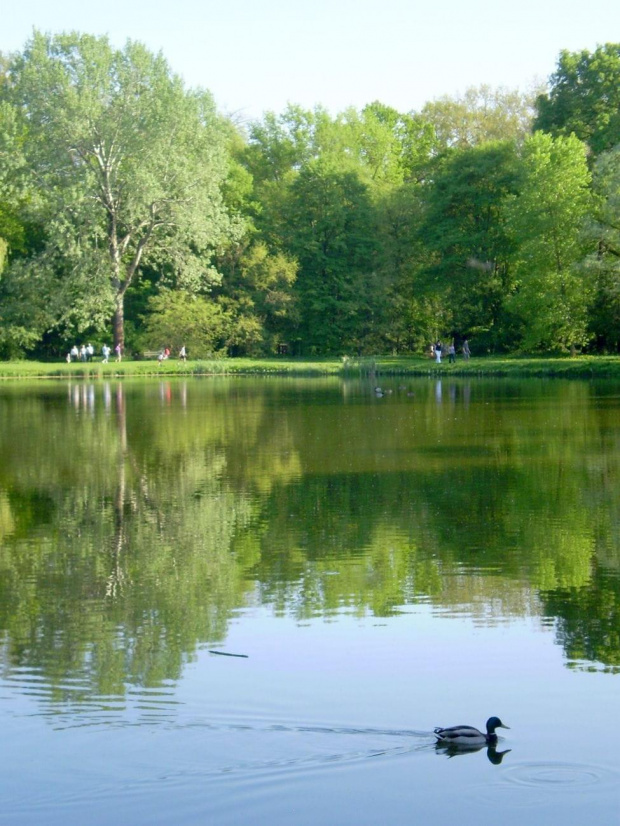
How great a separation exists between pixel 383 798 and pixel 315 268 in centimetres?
7134

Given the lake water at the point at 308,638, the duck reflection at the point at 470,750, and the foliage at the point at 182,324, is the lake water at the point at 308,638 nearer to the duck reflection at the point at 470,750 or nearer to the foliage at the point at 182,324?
the duck reflection at the point at 470,750

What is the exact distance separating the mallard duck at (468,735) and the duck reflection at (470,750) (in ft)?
0.07

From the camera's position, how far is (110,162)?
222ft

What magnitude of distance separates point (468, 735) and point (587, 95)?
63.6m

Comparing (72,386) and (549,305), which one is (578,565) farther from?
(549,305)

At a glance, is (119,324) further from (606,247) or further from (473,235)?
(606,247)

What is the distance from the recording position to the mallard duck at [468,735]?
23.7 ft

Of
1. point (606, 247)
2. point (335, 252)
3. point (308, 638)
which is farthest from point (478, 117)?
point (308, 638)

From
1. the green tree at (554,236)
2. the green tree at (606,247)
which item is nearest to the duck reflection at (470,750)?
the green tree at (606,247)

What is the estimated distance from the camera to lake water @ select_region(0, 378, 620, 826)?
22.7 feet

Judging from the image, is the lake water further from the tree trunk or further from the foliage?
the foliage

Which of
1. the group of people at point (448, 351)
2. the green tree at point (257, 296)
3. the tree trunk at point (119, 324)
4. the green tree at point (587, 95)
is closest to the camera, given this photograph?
the group of people at point (448, 351)

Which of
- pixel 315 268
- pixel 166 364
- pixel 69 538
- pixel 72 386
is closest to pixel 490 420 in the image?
pixel 69 538

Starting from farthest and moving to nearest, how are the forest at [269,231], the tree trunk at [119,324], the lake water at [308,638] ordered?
the tree trunk at [119,324] → the forest at [269,231] → the lake water at [308,638]
